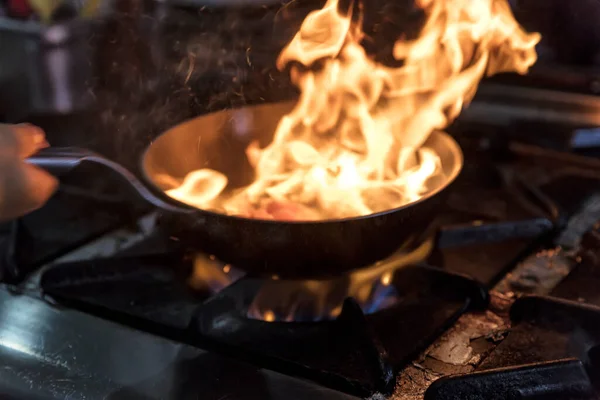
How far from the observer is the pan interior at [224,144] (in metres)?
0.80

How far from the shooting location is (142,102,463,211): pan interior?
2.61 ft

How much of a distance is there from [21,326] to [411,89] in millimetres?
640

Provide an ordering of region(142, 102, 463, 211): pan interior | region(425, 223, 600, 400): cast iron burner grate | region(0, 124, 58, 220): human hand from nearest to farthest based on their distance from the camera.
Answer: region(425, 223, 600, 400): cast iron burner grate < region(0, 124, 58, 220): human hand < region(142, 102, 463, 211): pan interior

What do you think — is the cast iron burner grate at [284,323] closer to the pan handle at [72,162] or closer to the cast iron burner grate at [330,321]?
the cast iron burner grate at [330,321]

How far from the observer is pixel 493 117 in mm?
1175

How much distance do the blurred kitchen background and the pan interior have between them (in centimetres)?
15

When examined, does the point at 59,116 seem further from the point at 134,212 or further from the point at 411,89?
the point at 411,89

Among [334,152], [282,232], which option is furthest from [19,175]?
[334,152]

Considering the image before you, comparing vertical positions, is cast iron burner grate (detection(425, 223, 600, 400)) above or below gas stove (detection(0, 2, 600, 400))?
above

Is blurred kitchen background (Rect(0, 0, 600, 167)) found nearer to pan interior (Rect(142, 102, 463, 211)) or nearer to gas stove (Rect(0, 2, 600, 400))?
gas stove (Rect(0, 2, 600, 400))

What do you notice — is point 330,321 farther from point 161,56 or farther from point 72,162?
point 161,56

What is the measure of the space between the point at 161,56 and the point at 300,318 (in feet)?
2.44

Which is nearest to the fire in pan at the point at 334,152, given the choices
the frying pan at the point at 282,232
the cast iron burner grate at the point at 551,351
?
the frying pan at the point at 282,232

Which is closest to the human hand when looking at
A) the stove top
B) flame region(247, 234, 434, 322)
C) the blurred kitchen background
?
the stove top
